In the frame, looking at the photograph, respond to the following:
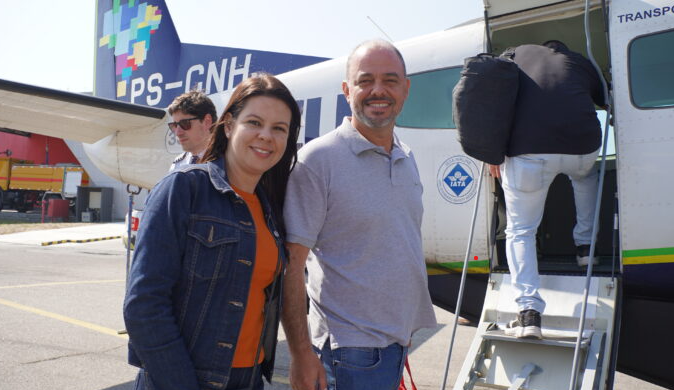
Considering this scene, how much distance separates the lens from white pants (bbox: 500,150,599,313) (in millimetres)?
3362

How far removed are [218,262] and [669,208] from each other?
3137mm

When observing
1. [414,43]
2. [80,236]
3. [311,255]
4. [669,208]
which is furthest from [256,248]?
[80,236]

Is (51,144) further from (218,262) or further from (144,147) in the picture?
(218,262)

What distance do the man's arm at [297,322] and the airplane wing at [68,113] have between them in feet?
20.2

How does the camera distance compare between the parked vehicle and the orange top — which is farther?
the parked vehicle

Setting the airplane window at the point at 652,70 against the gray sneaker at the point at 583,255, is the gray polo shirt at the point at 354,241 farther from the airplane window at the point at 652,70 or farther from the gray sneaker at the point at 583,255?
the airplane window at the point at 652,70

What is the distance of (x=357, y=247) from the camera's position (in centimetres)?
205

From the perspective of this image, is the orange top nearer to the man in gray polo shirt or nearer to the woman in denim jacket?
the woman in denim jacket

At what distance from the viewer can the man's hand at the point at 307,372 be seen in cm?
194

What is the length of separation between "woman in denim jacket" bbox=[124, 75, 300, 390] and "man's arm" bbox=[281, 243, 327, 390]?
0.38 feet

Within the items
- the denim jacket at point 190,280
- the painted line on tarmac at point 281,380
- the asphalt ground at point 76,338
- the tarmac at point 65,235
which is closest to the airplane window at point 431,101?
the asphalt ground at point 76,338

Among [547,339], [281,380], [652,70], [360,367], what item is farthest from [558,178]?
[360,367]

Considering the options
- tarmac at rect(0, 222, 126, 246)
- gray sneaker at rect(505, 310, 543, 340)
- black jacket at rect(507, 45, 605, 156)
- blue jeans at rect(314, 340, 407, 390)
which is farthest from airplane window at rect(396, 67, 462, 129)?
tarmac at rect(0, 222, 126, 246)

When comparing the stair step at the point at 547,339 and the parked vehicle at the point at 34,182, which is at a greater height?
the parked vehicle at the point at 34,182
